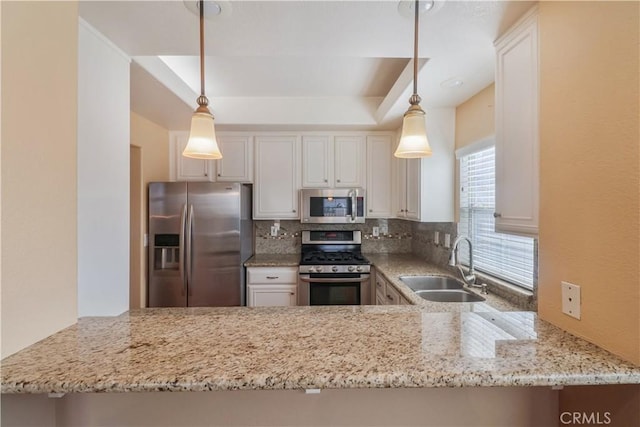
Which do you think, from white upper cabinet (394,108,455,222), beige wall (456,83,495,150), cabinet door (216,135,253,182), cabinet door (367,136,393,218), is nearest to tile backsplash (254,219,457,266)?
cabinet door (367,136,393,218)

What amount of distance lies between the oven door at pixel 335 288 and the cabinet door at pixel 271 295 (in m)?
0.15

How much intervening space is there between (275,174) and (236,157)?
0.48 meters

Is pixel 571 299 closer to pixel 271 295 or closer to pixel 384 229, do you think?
pixel 271 295

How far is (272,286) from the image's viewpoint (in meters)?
3.02

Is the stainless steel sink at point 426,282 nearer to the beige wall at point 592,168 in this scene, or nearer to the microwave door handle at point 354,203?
the microwave door handle at point 354,203

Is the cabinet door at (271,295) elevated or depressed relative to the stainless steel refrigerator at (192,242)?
depressed

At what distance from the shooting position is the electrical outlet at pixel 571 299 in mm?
898

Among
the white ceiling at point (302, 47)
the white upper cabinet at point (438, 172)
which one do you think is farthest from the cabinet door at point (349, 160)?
the white upper cabinet at point (438, 172)

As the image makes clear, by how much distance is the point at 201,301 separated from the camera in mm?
2756

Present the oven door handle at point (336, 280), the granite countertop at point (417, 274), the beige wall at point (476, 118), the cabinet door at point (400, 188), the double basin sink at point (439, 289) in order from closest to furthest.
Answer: the granite countertop at point (417, 274) → the beige wall at point (476, 118) → the double basin sink at point (439, 289) → the oven door handle at point (336, 280) → the cabinet door at point (400, 188)

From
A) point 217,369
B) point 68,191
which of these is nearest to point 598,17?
point 217,369

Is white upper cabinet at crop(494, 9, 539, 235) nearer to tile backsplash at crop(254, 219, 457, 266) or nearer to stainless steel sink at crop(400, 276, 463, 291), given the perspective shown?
stainless steel sink at crop(400, 276, 463, 291)

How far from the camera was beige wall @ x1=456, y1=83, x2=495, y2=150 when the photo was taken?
2.06 metres

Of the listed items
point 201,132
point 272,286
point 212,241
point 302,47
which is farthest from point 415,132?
point 272,286
